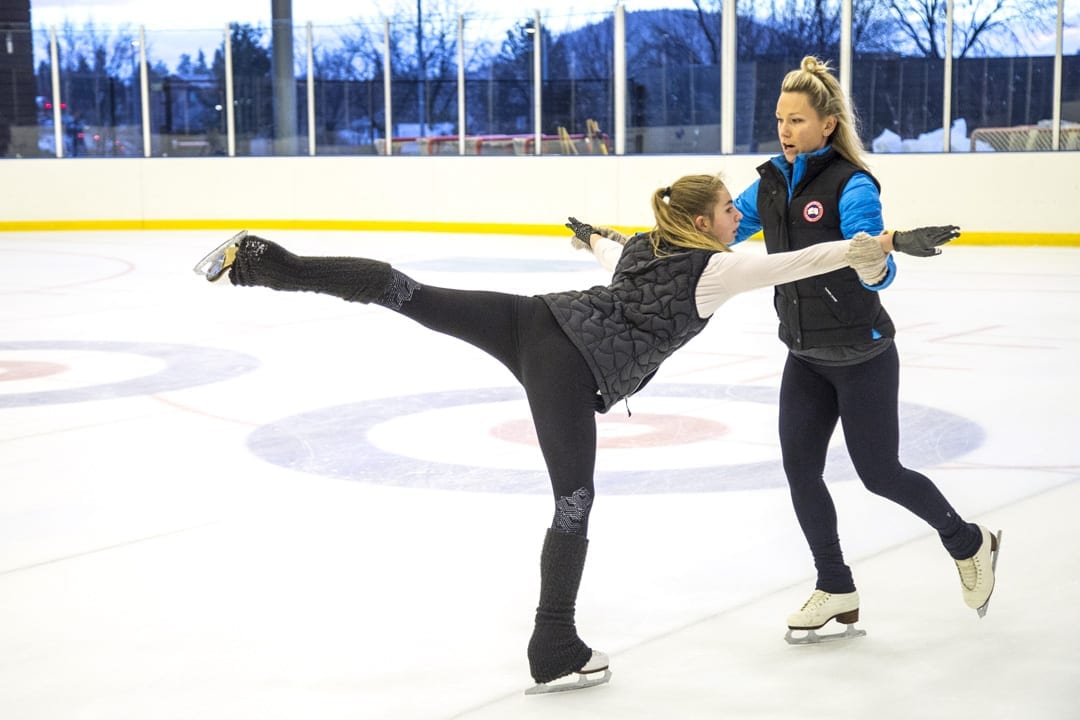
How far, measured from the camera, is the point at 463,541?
4.13 m

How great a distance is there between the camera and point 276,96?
60.9ft

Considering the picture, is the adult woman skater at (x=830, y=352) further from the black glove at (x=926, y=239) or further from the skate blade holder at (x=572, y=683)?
the skate blade holder at (x=572, y=683)

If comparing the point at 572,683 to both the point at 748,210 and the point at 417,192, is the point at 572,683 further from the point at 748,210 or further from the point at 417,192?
the point at 417,192

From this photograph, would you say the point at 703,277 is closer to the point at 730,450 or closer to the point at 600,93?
the point at 730,450

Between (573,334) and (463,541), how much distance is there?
4.71 ft

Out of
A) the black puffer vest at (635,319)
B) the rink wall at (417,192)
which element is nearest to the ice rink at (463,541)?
the black puffer vest at (635,319)

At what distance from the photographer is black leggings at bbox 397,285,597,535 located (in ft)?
9.41

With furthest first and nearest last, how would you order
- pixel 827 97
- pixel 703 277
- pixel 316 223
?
pixel 316 223
pixel 827 97
pixel 703 277

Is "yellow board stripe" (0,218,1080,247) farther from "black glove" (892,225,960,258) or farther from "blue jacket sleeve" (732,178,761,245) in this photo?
"black glove" (892,225,960,258)

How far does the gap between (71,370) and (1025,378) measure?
5.05 meters

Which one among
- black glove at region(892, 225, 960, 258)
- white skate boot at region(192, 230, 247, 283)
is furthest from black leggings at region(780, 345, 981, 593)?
white skate boot at region(192, 230, 247, 283)

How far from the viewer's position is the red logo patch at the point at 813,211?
3.07 metres

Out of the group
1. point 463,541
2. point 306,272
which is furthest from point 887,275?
point 463,541

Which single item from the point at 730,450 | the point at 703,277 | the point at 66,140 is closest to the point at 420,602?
the point at 703,277
